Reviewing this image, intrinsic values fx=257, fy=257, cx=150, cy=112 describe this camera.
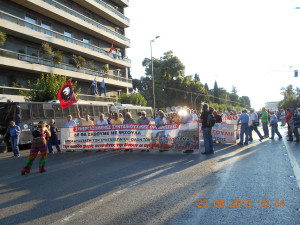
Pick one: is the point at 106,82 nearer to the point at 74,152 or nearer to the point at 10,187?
the point at 74,152

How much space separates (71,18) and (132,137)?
83.2 ft

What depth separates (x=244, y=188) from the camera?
5000mm

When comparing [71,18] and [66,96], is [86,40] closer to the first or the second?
[71,18]

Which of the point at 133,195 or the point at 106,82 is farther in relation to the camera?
the point at 106,82

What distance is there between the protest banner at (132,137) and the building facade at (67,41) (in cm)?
1430

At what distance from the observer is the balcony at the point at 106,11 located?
115ft

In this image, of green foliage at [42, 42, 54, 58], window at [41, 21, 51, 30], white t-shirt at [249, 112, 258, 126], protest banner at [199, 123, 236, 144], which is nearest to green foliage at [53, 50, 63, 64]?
green foliage at [42, 42, 54, 58]

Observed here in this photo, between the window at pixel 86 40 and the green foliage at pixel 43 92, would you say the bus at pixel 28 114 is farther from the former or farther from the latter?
the window at pixel 86 40

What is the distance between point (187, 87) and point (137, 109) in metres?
37.4

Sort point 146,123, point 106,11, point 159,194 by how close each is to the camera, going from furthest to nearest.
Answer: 1. point 106,11
2. point 146,123
3. point 159,194

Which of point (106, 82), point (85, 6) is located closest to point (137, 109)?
point (106, 82)

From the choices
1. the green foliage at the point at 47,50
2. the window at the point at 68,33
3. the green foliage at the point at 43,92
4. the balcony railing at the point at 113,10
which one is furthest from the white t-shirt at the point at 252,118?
the balcony railing at the point at 113,10

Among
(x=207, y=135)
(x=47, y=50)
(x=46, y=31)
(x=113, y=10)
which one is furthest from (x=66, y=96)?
(x=113, y=10)
